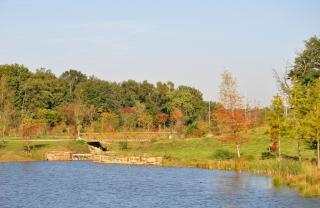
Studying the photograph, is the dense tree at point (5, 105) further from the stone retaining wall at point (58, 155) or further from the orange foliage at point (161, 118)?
the orange foliage at point (161, 118)

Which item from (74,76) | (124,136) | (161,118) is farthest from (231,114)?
(74,76)

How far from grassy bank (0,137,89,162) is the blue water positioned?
41.7 ft

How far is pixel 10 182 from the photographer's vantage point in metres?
51.8

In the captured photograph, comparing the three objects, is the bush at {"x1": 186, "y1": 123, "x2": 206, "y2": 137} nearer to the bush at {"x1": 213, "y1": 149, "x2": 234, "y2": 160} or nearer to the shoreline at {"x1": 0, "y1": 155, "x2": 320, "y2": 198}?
the bush at {"x1": 213, "y1": 149, "x2": 234, "y2": 160}

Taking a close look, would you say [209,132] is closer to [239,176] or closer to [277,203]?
[239,176]

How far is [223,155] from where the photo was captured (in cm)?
6669

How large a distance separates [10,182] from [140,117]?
193ft

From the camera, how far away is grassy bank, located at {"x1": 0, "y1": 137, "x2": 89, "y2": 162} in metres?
77.1

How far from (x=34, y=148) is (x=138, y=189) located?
3855cm

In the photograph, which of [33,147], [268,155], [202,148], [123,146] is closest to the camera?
[268,155]

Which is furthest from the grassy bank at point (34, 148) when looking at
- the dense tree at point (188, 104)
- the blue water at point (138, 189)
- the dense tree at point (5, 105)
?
the dense tree at point (188, 104)

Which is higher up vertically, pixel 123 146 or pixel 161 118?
pixel 161 118

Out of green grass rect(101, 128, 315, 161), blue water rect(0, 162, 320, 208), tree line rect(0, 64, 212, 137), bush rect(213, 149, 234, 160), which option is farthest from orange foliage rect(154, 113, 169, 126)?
blue water rect(0, 162, 320, 208)

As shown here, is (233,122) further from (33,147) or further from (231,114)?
(33,147)
